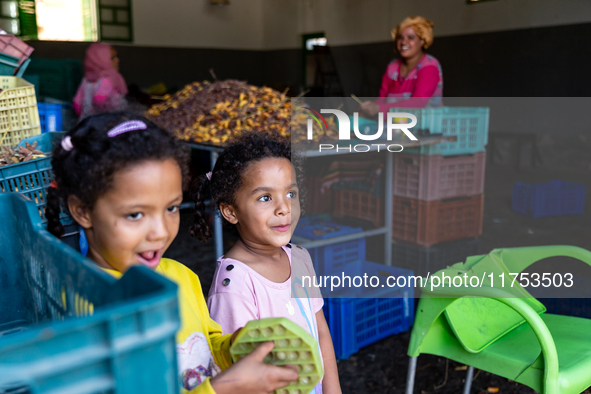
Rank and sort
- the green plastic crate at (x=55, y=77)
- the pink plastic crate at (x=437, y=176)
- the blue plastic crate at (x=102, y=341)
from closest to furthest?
1. the blue plastic crate at (x=102, y=341)
2. the pink plastic crate at (x=437, y=176)
3. the green plastic crate at (x=55, y=77)

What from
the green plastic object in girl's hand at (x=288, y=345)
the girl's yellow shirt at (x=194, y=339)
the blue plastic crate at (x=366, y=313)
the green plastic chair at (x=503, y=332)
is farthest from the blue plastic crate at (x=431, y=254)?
the green plastic object in girl's hand at (x=288, y=345)

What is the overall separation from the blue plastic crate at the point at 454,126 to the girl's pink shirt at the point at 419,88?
175 mm

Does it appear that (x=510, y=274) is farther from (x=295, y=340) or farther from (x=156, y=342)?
(x=156, y=342)

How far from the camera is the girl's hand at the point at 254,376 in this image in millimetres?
730

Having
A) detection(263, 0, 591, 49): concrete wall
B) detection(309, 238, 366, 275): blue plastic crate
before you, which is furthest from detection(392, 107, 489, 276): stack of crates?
detection(263, 0, 591, 49): concrete wall

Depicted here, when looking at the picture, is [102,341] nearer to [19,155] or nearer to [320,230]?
[19,155]

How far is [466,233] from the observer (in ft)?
11.1

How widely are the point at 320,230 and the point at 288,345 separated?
6.64 feet

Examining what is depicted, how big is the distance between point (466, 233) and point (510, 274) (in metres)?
1.70

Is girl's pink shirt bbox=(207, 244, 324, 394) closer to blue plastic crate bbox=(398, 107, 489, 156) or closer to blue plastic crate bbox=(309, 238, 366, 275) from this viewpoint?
blue plastic crate bbox=(309, 238, 366, 275)

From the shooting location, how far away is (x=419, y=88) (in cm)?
340

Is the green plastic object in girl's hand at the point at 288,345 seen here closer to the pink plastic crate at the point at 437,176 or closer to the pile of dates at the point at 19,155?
the pile of dates at the point at 19,155

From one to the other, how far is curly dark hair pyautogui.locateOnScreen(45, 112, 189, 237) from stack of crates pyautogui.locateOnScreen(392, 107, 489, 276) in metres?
2.39

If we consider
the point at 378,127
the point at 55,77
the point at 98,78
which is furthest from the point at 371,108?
the point at 55,77
